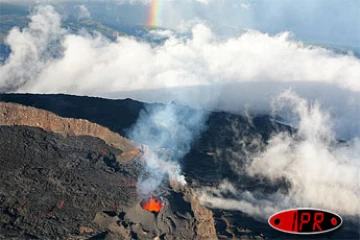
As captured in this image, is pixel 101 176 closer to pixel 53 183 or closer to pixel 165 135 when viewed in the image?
A: pixel 53 183

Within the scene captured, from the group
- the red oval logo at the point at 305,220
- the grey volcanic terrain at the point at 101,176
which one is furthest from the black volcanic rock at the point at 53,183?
the red oval logo at the point at 305,220

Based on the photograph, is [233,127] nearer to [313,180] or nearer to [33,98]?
[313,180]

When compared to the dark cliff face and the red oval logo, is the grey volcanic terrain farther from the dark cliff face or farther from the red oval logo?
the red oval logo

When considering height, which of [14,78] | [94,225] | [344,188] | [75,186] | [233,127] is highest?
[14,78]

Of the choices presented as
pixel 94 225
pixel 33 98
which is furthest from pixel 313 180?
pixel 33 98

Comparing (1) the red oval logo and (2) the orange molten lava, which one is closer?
(1) the red oval logo

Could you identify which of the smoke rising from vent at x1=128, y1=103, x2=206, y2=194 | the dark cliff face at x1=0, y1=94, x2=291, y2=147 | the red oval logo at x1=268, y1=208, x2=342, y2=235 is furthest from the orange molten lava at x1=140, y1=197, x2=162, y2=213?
the red oval logo at x1=268, y1=208, x2=342, y2=235
